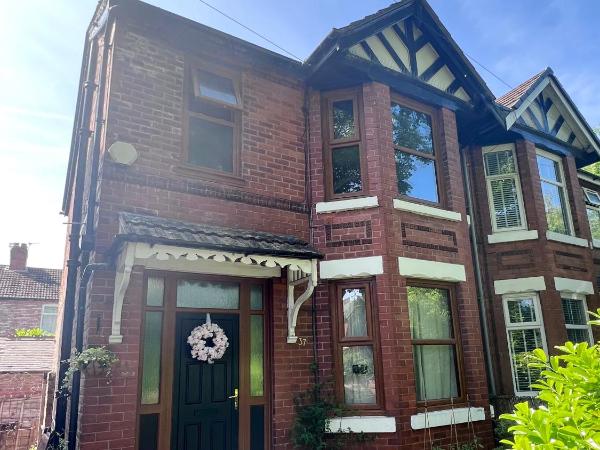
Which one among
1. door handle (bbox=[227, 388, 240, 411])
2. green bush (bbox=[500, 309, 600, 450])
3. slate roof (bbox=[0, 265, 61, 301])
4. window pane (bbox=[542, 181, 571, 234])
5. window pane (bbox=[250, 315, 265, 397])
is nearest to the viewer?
green bush (bbox=[500, 309, 600, 450])

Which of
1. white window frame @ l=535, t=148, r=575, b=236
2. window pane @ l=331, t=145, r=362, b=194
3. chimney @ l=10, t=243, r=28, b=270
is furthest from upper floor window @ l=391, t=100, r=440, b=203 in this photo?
chimney @ l=10, t=243, r=28, b=270

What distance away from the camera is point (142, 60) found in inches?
249

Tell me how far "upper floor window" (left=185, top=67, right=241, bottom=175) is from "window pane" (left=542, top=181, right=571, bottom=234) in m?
6.90

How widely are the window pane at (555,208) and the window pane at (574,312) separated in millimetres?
1530

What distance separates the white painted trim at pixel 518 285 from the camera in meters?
8.70

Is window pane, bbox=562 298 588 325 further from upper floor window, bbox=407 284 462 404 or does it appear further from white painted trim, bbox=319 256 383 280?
white painted trim, bbox=319 256 383 280

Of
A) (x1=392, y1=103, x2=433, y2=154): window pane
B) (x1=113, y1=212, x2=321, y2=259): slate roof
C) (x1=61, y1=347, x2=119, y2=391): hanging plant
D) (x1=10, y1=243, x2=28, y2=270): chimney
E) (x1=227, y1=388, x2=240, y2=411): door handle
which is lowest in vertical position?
(x1=227, y1=388, x2=240, y2=411): door handle

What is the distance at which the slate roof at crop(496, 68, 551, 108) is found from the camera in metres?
9.46

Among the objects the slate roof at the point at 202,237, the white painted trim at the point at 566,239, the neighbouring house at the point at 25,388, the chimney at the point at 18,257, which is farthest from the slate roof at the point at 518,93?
the chimney at the point at 18,257

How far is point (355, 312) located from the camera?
22.0ft

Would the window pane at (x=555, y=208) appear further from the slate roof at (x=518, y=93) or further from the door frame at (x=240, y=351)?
the door frame at (x=240, y=351)

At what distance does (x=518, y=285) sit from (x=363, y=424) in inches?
181

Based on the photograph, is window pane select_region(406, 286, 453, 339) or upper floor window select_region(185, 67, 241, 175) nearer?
upper floor window select_region(185, 67, 241, 175)

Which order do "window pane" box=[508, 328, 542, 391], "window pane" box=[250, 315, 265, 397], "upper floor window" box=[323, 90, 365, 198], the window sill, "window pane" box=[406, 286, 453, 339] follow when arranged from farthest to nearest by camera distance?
1. "window pane" box=[508, 328, 542, 391]
2. "upper floor window" box=[323, 90, 365, 198]
3. "window pane" box=[406, 286, 453, 339]
4. the window sill
5. "window pane" box=[250, 315, 265, 397]
